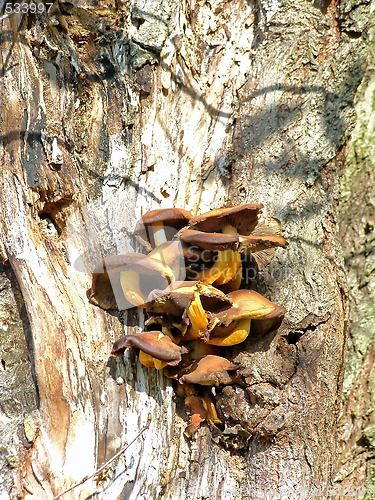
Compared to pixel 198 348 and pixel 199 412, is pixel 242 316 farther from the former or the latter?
pixel 199 412

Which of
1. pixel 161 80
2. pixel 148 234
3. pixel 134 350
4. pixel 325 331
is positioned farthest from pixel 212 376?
pixel 161 80

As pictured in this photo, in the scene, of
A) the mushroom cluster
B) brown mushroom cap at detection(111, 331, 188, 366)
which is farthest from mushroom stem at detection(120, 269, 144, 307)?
brown mushroom cap at detection(111, 331, 188, 366)

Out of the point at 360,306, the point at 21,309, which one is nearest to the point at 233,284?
the point at 360,306

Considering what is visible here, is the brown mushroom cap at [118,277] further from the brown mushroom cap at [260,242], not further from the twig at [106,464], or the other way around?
the twig at [106,464]

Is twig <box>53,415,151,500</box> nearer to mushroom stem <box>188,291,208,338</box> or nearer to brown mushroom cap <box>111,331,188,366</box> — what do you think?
brown mushroom cap <box>111,331,188,366</box>

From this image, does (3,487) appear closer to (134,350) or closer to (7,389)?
(7,389)

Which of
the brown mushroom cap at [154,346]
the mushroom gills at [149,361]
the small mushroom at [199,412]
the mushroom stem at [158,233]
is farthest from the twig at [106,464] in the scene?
the mushroom stem at [158,233]
